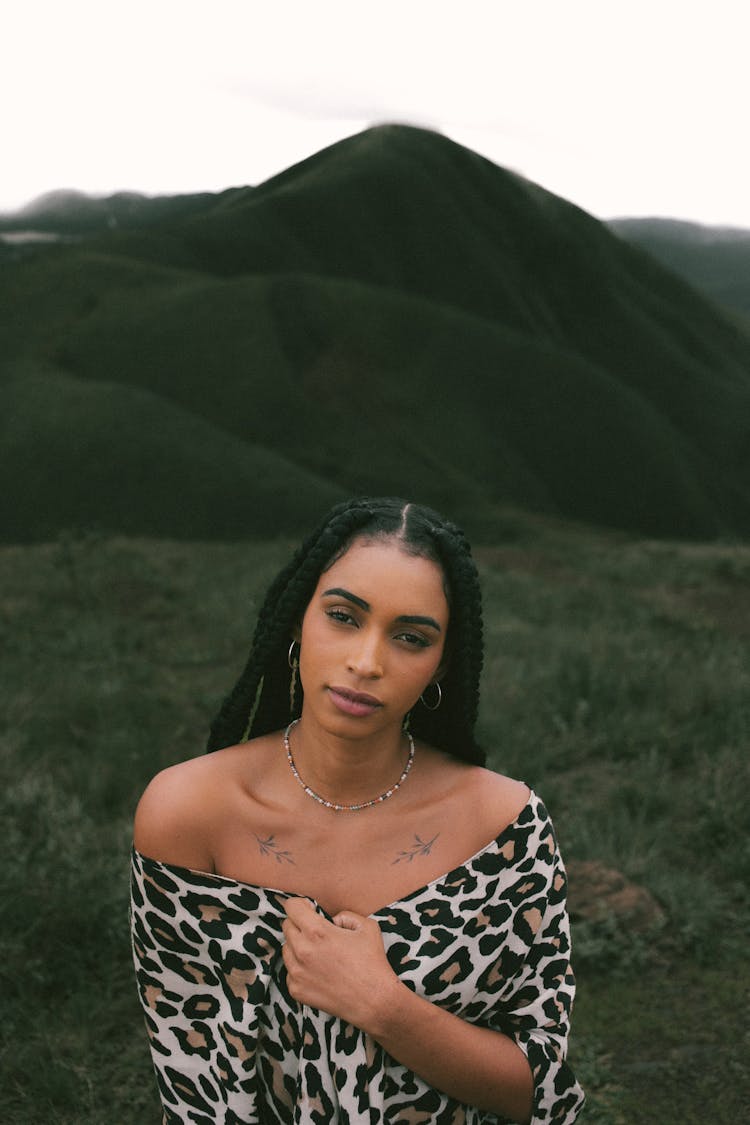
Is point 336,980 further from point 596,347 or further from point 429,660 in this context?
point 596,347

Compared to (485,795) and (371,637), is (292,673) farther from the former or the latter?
(485,795)

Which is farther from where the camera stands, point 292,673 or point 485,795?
point 292,673

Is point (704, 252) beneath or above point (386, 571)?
above

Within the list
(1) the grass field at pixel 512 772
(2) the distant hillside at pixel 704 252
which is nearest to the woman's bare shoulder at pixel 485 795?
(1) the grass field at pixel 512 772

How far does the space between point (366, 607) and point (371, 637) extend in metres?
0.05

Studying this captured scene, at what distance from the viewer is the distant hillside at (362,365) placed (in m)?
14.0

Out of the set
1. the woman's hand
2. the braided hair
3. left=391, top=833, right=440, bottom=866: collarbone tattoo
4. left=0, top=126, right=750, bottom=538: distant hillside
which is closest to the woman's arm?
the woman's hand

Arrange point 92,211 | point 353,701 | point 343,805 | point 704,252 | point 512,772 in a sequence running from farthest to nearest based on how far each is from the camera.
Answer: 1. point 704,252
2. point 92,211
3. point 512,772
4. point 343,805
5. point 353,701

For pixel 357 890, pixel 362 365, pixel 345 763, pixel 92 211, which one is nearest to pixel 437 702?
pixel 345 763

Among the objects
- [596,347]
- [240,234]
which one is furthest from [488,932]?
[596,347]

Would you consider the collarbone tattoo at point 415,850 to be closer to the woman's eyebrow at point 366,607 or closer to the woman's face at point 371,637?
the woman's face at point 371,637

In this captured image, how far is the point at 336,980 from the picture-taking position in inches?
60.2

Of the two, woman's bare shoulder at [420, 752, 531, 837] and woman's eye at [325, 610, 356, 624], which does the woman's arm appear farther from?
woman's eye at [325, 610, 356, 624]

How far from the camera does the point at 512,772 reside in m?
4.76
